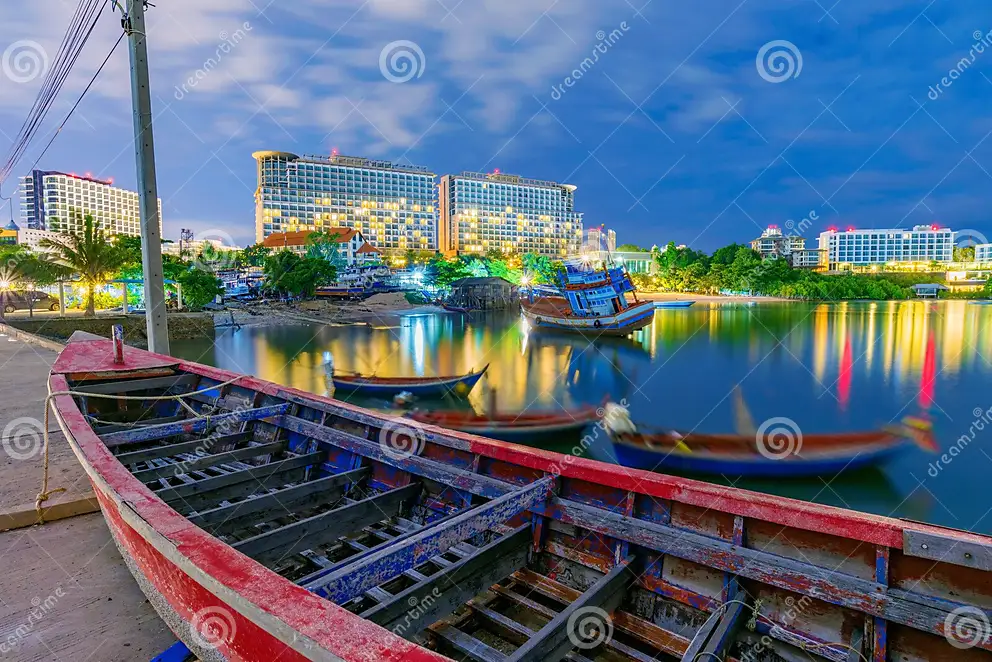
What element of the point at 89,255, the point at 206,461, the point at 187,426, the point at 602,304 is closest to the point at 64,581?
the point at 206,461

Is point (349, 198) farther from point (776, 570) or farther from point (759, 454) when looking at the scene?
point (776, 570)

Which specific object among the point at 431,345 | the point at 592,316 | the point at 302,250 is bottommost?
the point at 431,345

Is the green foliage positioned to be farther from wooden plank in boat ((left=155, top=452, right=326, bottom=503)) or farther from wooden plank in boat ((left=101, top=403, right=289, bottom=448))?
wooden plank in boat ((left=155, top=452, right=326, bottom=503))

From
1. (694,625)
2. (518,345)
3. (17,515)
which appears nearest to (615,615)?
(694,625)

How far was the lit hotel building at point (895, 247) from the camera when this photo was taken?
128250 mm

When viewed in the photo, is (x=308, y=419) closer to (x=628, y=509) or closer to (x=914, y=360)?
(x=628, y=509)

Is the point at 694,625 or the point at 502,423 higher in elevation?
the point at 694,625

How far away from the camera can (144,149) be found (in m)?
7.87

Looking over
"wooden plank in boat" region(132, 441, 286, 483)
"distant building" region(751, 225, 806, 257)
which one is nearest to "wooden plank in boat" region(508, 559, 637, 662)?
"wooden plank in boat" region(132, 441, 286, 483)

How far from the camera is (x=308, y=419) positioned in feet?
15.6

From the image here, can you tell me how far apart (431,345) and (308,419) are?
3282cm

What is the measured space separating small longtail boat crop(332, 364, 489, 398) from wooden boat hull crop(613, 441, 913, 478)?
6975mm

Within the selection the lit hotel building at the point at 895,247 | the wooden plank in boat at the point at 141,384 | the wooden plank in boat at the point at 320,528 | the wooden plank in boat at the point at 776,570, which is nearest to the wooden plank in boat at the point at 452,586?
the wooden plank in boat at the point at 776,570

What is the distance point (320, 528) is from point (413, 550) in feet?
3.63
